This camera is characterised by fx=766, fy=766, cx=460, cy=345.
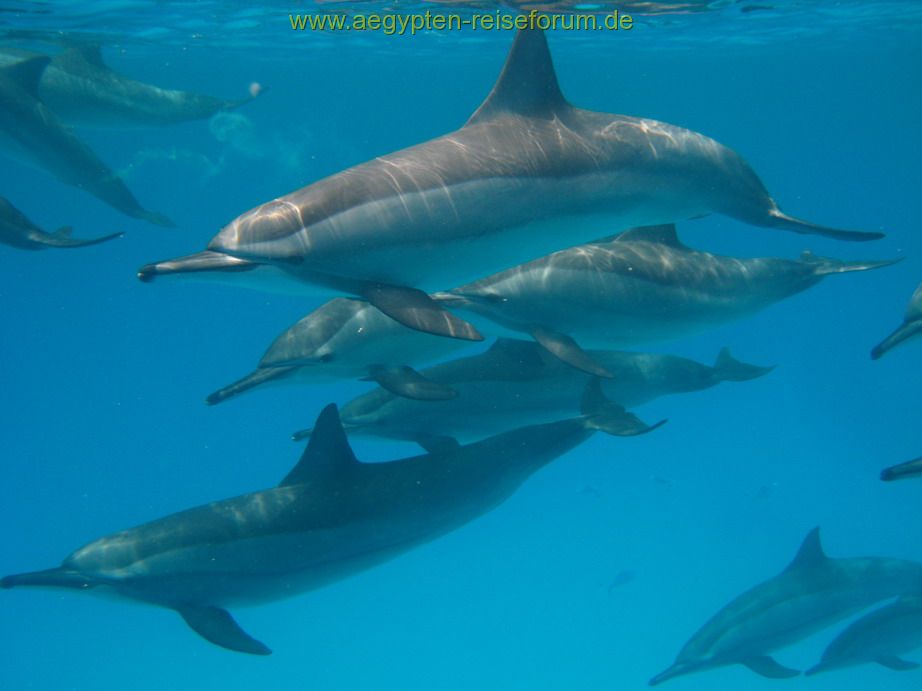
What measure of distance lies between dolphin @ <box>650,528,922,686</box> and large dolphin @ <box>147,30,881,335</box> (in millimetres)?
7234

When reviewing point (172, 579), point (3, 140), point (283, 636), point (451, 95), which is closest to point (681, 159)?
point (172, 579)

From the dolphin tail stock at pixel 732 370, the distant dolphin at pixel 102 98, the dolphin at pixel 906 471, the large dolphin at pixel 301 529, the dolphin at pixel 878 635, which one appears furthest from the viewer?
the distant dolphin at pixel 102 98

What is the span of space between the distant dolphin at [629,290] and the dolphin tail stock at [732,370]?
836 millimetres

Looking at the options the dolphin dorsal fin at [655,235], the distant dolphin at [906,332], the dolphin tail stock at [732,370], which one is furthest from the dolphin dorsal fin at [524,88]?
the dolphin tail stock at [732,370]

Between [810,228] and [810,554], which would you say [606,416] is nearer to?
[810,228]

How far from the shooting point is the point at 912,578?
1124 cm

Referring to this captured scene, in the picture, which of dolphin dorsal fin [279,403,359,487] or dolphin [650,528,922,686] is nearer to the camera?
dolphin dorsal fin [279,403,359,487]

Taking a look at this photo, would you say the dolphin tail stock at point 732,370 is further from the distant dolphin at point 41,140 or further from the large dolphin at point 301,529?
the distant dolphin at point 41,140

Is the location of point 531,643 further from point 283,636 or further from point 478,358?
point 478,358

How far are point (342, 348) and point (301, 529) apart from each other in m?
1.58

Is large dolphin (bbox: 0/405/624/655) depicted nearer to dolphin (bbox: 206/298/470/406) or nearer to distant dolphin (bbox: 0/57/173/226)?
dolphin (bbox: 206/298/470/406)

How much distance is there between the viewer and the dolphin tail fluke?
5641 millimetres

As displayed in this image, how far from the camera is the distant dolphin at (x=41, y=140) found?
9102 mm

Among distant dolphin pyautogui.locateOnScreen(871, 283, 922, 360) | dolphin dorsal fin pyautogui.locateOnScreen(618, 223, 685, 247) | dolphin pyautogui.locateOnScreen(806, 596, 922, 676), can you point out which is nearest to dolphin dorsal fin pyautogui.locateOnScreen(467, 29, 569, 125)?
dolphin dorsal fin pyautogui.locateOnScreen(618, 223, 685, 247)
